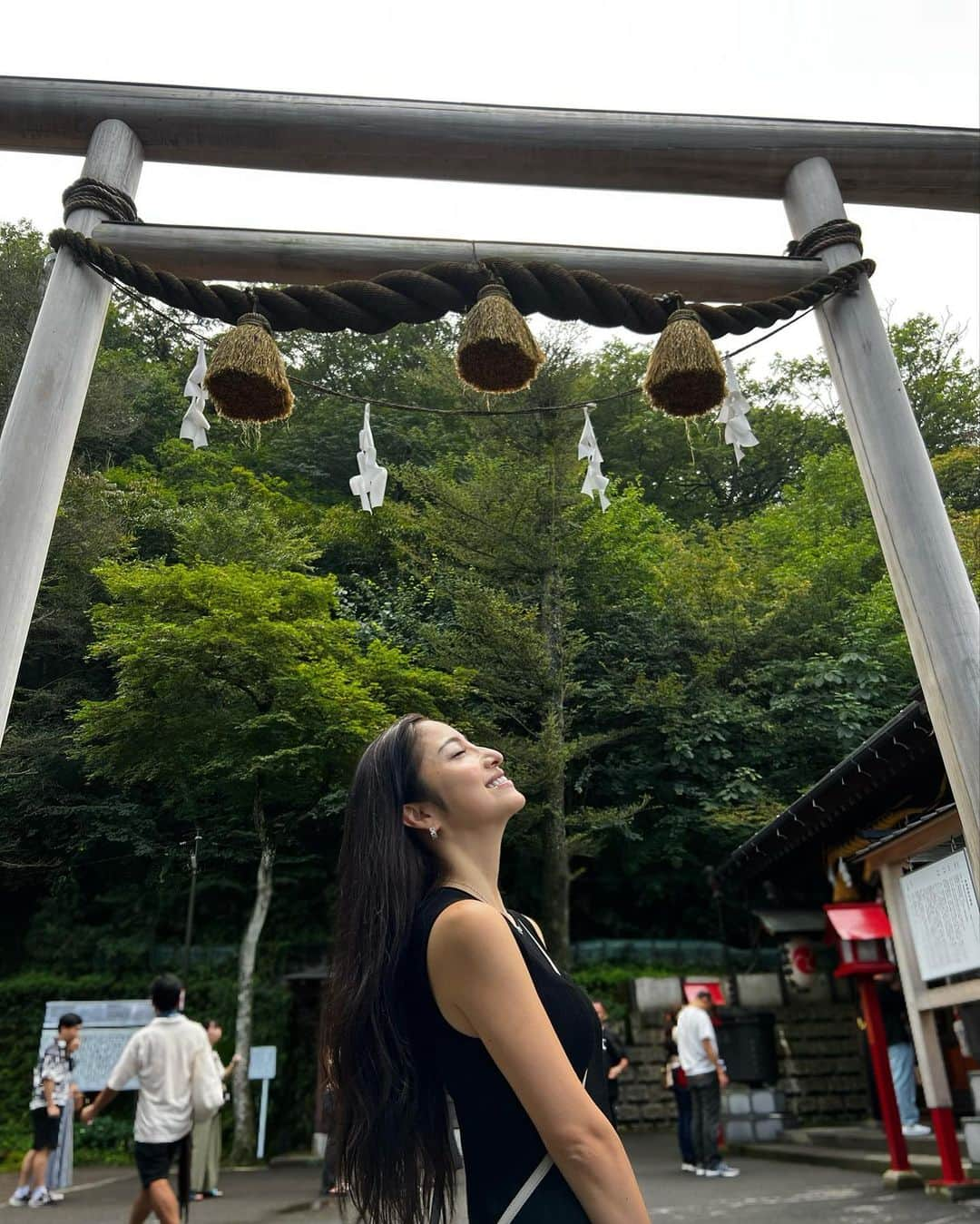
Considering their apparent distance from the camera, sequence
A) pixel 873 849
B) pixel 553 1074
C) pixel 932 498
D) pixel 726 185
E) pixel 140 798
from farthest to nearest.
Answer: pixel 140 798
pixel 873 849
pixel 726 185
pixel 932 498
pixel 553 1074

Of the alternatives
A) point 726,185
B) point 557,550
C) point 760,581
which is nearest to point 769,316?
point 726,185

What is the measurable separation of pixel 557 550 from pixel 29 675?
9555mm

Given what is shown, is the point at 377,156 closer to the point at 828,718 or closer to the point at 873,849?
the point at 873,849

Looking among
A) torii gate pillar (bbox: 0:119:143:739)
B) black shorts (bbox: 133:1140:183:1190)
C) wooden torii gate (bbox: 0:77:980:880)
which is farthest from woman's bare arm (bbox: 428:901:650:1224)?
black shorts (bbox: 133:1140:183:1190)

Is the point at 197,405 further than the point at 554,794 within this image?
No

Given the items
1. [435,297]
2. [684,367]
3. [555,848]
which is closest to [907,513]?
[684,367]

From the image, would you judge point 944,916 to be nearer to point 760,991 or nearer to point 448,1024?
point 448,1024

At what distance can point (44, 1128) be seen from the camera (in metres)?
7.56

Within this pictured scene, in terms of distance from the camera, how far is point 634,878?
17.8 metres

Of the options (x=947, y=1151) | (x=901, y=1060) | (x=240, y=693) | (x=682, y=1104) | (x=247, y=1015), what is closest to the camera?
(x=947, y=1151)

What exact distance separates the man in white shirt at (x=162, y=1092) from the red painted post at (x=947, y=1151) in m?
4.75

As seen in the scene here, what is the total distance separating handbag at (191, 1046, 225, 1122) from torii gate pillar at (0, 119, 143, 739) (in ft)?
9.85

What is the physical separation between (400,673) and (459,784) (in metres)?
13.6

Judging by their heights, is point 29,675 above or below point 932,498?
above
